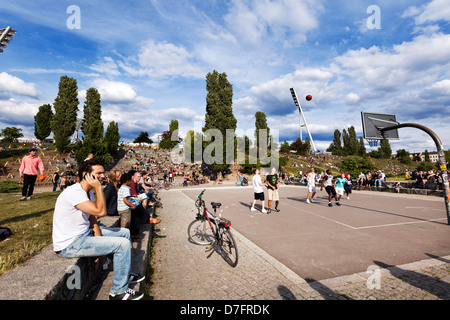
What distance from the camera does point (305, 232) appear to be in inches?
268

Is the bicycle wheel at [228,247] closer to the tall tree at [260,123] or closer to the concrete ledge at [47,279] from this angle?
the concrete ledge at [47,279]

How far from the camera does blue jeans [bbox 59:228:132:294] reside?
291 centimetres

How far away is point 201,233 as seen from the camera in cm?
620

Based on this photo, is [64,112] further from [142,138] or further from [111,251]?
[142,138]

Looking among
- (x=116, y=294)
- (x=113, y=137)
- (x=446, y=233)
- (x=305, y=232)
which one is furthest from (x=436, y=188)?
(x=113, y=137)

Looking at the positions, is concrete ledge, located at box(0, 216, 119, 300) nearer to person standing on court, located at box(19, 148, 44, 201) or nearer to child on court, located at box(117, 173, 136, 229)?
child on court, located at box(117, 173, 136, 229)

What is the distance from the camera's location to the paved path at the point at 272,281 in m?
3.33

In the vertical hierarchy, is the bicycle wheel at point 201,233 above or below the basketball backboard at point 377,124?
below

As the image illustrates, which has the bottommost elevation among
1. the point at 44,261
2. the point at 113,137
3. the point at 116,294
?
the point at 116,294

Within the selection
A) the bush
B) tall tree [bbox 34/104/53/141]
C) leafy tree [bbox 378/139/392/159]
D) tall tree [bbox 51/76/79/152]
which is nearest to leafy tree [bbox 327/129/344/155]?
leafy tree [bbox 378/139/392/159]

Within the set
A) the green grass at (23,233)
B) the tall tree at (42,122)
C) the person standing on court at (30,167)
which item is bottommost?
the green grass at (23,233)

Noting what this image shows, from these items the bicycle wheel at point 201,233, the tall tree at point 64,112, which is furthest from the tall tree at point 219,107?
the bicycle wheel at point 201,233
